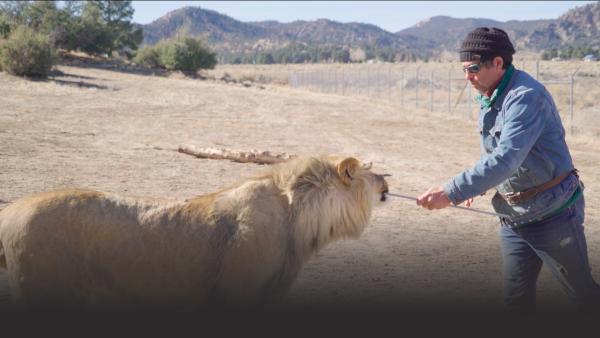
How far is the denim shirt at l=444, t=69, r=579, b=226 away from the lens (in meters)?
4.40

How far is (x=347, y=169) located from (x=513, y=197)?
1229 millimetres

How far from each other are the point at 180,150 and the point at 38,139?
3831 mm

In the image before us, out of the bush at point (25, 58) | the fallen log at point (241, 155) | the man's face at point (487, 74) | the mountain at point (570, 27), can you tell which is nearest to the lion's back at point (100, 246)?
the man's face at point (487, 74)

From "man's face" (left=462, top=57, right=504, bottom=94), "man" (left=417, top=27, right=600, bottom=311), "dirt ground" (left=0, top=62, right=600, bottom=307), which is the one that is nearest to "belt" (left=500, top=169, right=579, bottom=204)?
"man" (left=417, top=27, right=600, bottom=311)

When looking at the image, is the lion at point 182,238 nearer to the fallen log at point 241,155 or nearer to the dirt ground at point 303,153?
the dirt ground at point 303,153

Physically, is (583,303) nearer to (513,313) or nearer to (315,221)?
(513,313)

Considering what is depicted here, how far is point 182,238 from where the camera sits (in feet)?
15.5

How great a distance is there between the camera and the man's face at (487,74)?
4.68 m

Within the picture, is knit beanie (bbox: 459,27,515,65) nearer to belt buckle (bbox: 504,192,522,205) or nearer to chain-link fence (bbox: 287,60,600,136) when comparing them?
belt buckle (bbox: 504,192,522,205)

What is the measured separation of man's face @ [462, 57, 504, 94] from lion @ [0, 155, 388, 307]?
109 cm

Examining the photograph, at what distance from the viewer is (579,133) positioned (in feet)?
81.6

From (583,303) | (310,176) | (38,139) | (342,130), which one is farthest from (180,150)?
(583,303)

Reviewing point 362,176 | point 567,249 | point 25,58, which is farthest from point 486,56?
point 25,58

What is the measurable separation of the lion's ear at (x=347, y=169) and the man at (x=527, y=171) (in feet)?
2.17
